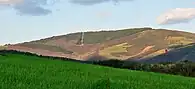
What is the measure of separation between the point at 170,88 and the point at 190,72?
115 ft

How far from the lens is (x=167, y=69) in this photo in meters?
62.7

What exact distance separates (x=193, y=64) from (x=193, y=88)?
112 feet

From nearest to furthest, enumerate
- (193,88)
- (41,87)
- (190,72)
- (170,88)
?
(41,87), (170,88), (193,88), (190,72)

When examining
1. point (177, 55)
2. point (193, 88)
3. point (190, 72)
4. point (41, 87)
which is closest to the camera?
point (41, 87)

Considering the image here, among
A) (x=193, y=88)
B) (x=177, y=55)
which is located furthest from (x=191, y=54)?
(x=193, y=88)

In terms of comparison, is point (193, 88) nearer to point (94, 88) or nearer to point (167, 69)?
point (94, 88)

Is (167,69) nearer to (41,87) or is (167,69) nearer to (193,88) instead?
(193,88)

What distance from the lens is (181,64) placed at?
63.3 metres

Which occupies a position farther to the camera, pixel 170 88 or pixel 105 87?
pixel 170 88

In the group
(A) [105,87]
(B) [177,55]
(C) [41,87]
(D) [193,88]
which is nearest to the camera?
(A) [105,87]

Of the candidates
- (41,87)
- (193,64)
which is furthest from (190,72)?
(41,87)

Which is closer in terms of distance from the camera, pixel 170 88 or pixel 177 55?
pixel 170 88

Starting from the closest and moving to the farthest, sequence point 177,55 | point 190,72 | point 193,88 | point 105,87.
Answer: point 105,87 → point 193,88 → point 190,72 → point 177,55

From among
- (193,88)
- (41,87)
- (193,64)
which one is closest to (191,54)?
(193,64)
